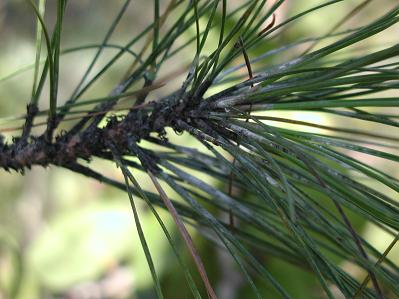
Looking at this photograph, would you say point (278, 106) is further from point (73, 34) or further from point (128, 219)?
point (73, 34)

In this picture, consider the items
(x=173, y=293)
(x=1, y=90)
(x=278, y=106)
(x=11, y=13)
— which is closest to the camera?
(x=278, y=106)

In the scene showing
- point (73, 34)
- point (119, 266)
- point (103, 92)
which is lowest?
point (119, 266)

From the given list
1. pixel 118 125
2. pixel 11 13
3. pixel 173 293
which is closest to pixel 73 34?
pixel 11 13

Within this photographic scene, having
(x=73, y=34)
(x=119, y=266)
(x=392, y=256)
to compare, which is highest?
(x=73, y=34)

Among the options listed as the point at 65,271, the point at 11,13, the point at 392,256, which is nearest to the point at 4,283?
the point at 65,271

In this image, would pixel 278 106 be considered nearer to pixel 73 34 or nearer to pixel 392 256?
pixel 392 256

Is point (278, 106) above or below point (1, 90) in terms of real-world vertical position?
below

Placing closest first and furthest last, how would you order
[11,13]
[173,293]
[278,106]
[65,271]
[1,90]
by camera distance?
[278,106], [173,293], [65,271], [1,90], [11,13]

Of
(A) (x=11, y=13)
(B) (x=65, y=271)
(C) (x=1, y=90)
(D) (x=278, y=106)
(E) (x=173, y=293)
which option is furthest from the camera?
(A) (x=11, y=13)

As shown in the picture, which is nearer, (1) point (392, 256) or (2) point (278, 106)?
(2) point (278, 106)
